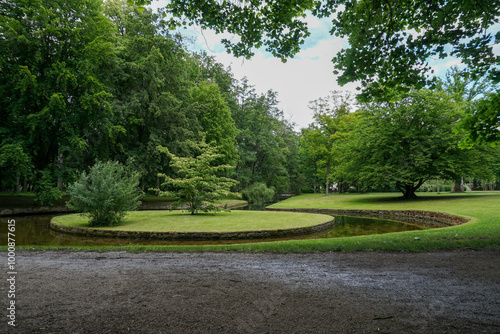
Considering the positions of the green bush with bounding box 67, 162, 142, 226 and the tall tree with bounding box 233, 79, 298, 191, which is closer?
the green bush with bounding box 67, 162, 142, 226

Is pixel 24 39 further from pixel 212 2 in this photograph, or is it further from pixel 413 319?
pixel 413 319

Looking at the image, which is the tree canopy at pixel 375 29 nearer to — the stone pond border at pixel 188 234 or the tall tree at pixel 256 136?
the stone pond border at pixel 188 234

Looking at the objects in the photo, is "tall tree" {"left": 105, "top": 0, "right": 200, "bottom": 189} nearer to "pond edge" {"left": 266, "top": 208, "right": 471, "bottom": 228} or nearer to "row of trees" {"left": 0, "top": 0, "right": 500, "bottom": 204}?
"row of trees" {"left": 0, "top": 0, "right": 500, "bottom": 204}

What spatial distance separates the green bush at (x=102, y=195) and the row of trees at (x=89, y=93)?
4.55 metres

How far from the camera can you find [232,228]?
453 inches

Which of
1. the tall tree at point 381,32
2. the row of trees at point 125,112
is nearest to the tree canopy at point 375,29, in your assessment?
the tall tree at point 381,32

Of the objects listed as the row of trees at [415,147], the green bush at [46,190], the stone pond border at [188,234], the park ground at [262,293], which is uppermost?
the row of trees at [415,147]

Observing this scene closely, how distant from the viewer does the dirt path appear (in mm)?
2680

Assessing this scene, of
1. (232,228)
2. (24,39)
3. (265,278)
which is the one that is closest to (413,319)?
(265,278)

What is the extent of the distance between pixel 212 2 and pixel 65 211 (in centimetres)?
2215

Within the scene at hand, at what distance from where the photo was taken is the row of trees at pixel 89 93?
18.9 m

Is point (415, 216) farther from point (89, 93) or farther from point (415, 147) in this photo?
point (89, 93)

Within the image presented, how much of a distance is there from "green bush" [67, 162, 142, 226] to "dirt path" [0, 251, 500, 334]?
651cm

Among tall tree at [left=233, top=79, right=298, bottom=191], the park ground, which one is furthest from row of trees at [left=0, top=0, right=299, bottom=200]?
the park ground
